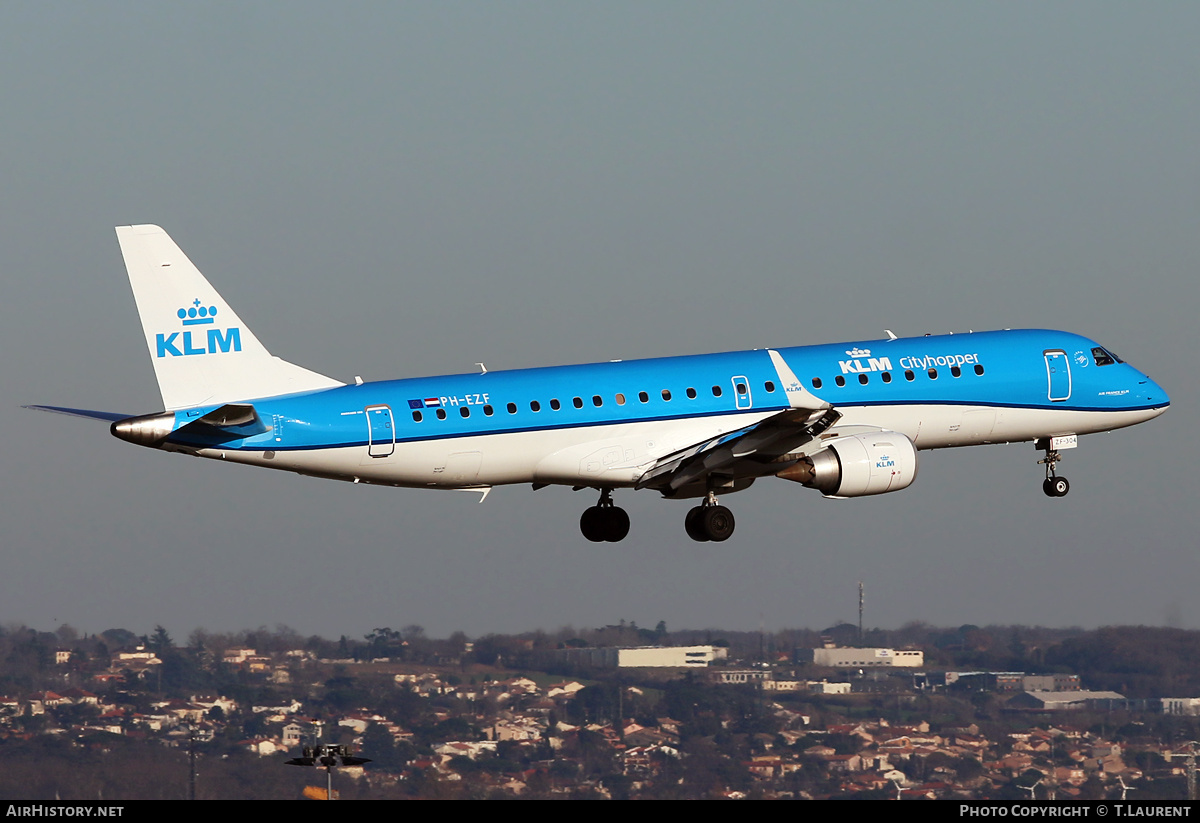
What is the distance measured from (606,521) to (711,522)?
4.48 meters

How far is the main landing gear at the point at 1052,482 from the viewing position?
6059 centimetres

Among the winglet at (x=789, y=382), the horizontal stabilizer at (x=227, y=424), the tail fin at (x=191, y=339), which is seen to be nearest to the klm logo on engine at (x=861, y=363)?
the winglet at (x=789, y=382)

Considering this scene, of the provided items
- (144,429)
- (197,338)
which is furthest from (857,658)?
(144,429)

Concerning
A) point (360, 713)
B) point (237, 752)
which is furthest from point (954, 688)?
point (237, 752)

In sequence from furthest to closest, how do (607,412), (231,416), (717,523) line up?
(717,523)
(607,412)
(231,416)

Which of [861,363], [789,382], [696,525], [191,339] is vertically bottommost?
[696,525]

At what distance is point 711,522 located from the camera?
55.5 meters

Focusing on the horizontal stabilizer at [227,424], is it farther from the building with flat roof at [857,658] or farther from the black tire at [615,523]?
the building with flat roof at [857,658]

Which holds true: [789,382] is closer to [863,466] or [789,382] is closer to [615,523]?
[863,466]

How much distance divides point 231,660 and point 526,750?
1282 cm

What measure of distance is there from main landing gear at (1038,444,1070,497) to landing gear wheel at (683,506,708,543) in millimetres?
12545

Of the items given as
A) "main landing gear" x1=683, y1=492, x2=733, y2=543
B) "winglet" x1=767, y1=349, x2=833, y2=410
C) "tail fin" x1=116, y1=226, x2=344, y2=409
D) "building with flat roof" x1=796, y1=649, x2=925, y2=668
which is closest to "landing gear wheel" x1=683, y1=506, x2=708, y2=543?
"main landing gear" x1=683, y1=492, x2=733, y2=543

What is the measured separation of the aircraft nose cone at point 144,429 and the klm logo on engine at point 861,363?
777 inches
